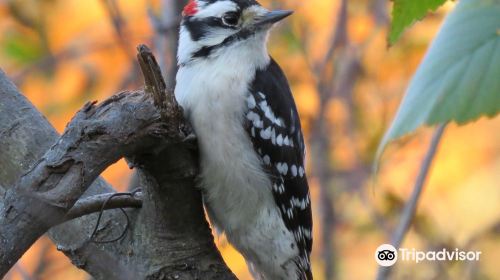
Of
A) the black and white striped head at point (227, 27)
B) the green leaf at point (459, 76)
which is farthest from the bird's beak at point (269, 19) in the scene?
the green leaf at point (459, 76)

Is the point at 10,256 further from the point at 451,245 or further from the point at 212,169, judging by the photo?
the point at 451,245

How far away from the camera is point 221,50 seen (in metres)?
3.56

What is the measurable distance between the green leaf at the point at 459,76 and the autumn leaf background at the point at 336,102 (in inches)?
141

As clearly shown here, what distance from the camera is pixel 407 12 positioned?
1818mm

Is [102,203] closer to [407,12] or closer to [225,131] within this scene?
[225,131]

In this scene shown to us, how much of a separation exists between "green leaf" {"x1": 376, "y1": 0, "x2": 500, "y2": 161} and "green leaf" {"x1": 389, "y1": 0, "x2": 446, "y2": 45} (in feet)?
0.30

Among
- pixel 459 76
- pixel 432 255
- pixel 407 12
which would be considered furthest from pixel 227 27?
pixel 459 76

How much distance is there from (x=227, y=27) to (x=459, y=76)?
7.16ft

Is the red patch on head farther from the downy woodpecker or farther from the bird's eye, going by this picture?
the bird's eye

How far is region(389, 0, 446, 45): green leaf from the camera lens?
1750 mm

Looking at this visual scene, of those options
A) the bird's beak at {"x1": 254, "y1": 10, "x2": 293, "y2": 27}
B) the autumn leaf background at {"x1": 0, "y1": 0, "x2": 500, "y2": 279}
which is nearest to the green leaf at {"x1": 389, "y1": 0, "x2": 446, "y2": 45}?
the bird's beak at {"x1": 254, "y1": 10, "x2": 293, "y2": 27}

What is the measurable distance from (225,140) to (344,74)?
2.24 m

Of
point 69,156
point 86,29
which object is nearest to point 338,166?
point 86,29

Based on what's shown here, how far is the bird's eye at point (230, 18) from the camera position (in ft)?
11.8
